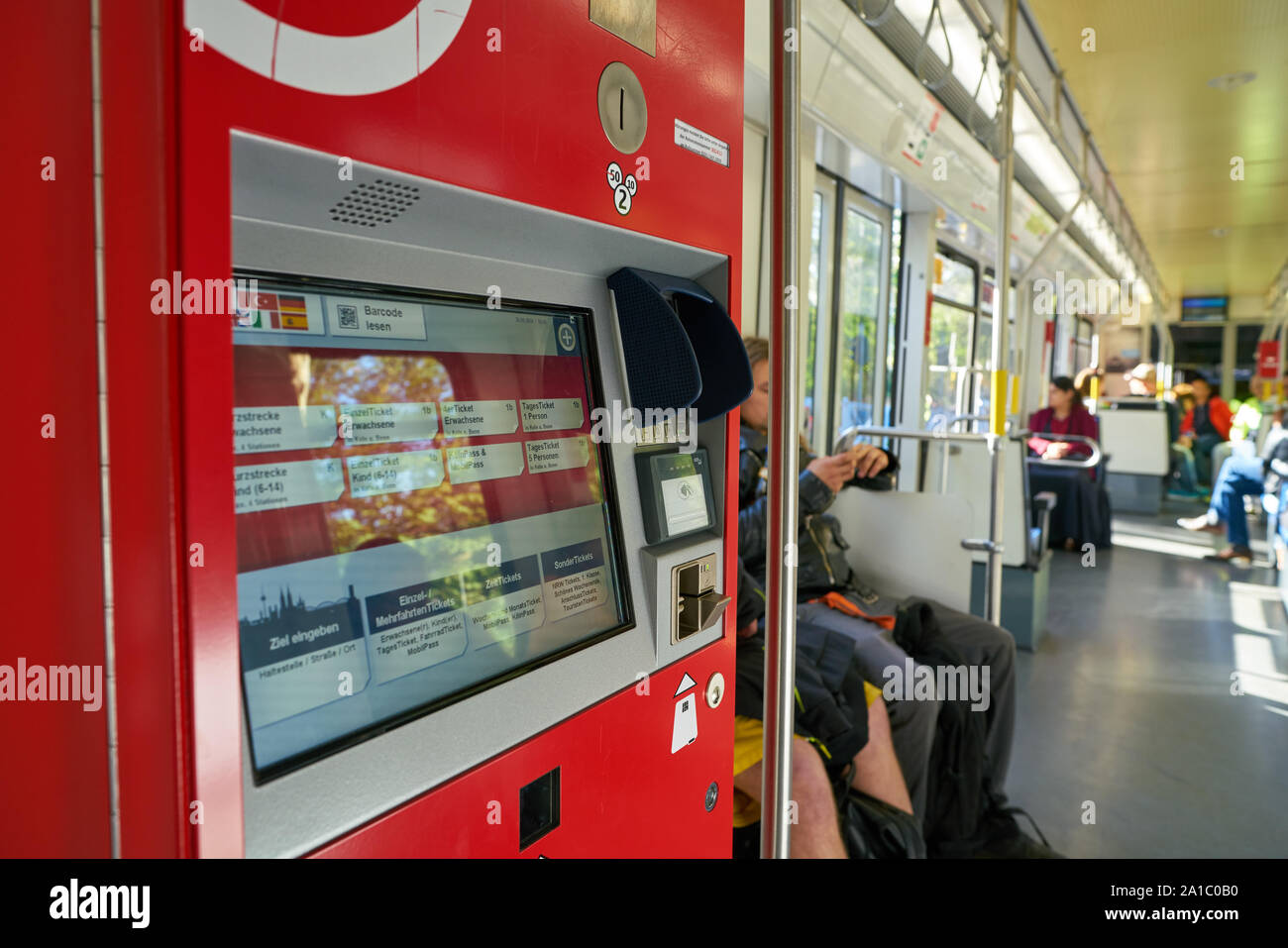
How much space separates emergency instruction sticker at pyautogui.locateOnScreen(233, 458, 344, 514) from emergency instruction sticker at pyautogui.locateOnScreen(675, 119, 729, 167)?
60 cm

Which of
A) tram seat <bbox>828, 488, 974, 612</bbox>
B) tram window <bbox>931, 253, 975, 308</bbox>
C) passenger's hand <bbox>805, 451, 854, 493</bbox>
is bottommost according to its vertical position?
tram seat <bbox>828, 488, 974, 612</bbox>

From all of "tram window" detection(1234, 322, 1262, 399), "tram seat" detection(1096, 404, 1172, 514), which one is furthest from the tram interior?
"tram window" detection(1234, 322, 1262, 399)

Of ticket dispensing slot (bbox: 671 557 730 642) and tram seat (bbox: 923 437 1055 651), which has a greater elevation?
ticket dispensing slot (bbox: 671 557 730 642)

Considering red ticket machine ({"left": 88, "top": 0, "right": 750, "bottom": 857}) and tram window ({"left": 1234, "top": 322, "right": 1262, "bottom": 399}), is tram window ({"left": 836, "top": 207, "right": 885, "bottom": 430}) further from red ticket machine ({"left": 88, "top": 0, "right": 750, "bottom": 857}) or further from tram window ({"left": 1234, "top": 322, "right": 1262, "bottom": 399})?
tram window ({"left": 1234, "top": 322, "right": 1262, "bottom": 399})

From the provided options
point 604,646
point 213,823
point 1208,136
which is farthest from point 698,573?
point 1208,136

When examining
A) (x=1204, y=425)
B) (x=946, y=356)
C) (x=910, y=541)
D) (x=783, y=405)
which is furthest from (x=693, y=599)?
(x=1204, y=425)

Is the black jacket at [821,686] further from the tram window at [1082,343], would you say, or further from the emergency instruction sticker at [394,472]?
the tram window at [1082,343]

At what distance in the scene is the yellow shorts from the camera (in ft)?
5.69

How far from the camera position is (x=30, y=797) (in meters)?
0.61

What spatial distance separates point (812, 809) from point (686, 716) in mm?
1006

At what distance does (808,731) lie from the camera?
6.38ft

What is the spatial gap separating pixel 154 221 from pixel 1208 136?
695 cm

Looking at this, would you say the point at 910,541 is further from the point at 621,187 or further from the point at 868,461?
the point at 621,187

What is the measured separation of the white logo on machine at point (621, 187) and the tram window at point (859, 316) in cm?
367
